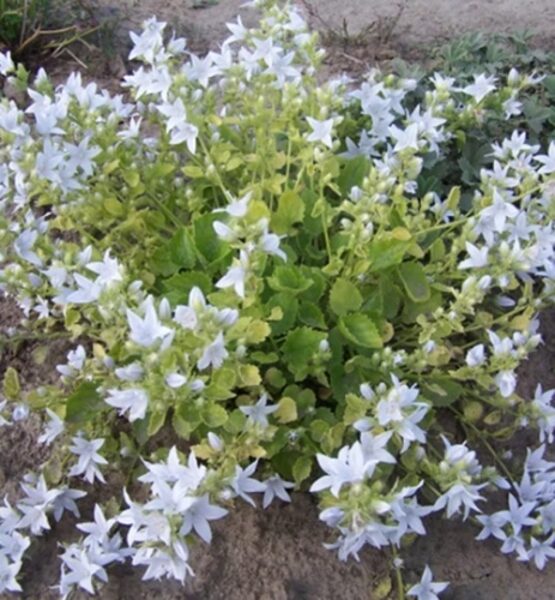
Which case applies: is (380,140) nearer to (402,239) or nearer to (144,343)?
(402,239)

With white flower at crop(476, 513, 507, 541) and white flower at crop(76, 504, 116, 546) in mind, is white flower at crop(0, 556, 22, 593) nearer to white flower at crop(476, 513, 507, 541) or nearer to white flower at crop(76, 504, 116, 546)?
white flower at crop(76, 504, 116, 546)

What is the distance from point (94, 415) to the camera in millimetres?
2199

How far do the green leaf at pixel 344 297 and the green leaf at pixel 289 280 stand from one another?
77 millimetres

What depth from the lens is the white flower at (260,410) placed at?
2046mm

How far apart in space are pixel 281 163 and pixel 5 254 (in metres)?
0.74

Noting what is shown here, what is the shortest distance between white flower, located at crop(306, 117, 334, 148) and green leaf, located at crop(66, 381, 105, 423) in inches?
31.2

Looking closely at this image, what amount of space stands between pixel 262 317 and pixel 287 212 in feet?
1.05

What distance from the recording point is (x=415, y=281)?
7.54 ft

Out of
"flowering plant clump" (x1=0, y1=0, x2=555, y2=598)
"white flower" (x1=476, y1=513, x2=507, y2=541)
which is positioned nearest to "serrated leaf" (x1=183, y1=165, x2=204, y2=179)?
"flowering plant clump" (x1=0, y1=0, x2=555, y2=598)

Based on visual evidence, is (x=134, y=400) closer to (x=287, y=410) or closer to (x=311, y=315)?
(x=287, y=410)

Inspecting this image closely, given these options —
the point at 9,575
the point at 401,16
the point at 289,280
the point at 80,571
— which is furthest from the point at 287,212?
the point at 401,16

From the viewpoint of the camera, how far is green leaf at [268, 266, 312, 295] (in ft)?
7.16

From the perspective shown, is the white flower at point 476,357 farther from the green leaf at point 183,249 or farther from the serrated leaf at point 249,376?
the green leaf at point 183,249

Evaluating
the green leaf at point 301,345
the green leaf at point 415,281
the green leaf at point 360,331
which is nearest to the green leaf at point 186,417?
the green leaf at point 301,345
